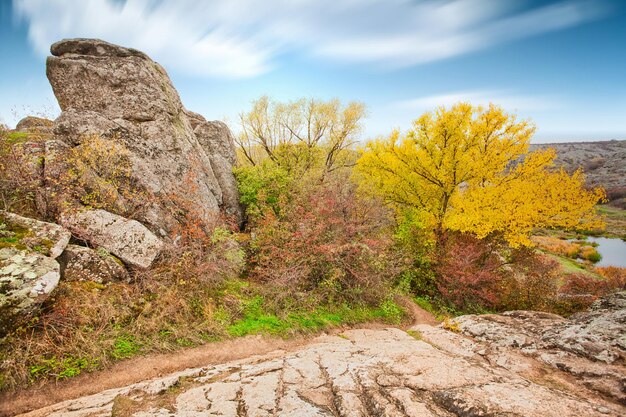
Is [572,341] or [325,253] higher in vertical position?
[325,253]

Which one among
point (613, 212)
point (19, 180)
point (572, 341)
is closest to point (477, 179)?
point (572, 341)

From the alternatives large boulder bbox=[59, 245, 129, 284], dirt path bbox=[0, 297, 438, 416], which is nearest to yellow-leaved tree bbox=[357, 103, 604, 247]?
dirt path bbox=[0, 297, 438, 416]

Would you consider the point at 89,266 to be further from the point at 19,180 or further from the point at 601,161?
the point at 601,161

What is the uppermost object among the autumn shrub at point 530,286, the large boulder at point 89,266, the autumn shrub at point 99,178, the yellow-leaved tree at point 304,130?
the yellow-leaved tree at point 304,130

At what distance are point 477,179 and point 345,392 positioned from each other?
13301 mm

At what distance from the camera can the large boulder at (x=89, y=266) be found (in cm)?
712

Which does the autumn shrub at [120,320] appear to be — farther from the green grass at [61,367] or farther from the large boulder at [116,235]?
the large boulder at [116,235]

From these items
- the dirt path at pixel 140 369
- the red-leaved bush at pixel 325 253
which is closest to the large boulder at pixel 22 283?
the dirt path at pixel 140 369

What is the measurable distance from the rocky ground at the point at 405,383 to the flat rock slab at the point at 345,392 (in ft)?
0.06

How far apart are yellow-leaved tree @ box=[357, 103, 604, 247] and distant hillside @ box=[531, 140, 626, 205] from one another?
9231 cm

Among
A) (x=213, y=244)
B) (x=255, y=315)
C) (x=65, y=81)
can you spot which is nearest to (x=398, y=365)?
(x=255, y=315)

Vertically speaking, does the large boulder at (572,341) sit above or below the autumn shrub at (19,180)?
below

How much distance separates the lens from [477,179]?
14461 millimetres

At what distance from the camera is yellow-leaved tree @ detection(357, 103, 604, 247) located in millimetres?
13023
